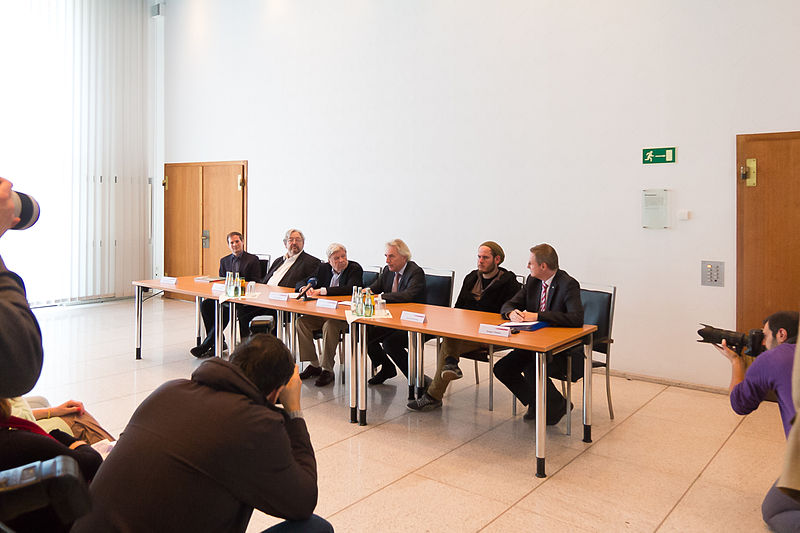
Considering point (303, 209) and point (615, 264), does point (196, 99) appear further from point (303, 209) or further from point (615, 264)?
point (615, 264)

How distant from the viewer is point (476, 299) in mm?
4930

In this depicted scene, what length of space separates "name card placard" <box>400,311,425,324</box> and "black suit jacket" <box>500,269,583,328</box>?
60 cm

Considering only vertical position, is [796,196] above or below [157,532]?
above

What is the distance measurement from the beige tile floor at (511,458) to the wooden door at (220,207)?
3478mm

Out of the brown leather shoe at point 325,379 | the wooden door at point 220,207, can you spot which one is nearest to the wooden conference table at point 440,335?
the brown leather shoe at point 325,379

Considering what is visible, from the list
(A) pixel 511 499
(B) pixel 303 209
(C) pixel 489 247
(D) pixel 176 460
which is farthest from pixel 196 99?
(D) pixel 176 460

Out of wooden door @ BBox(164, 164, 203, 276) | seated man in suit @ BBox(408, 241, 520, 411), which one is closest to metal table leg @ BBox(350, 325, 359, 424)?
seated man in suit @ BBox(408, 241, 520, 411)

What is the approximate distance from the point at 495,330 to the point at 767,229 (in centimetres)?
258

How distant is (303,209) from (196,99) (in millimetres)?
2719

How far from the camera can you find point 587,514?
2.91 metres

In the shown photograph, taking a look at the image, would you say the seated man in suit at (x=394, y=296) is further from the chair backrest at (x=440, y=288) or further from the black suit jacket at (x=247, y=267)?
the black suit jacket at (x=247, y=267)

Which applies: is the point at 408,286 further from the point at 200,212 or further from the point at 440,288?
the point at 200,212

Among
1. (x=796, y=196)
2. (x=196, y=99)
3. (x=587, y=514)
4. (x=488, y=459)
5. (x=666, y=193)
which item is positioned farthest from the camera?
(x=196, y=99)

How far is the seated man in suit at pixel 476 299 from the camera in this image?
432 centimetres
